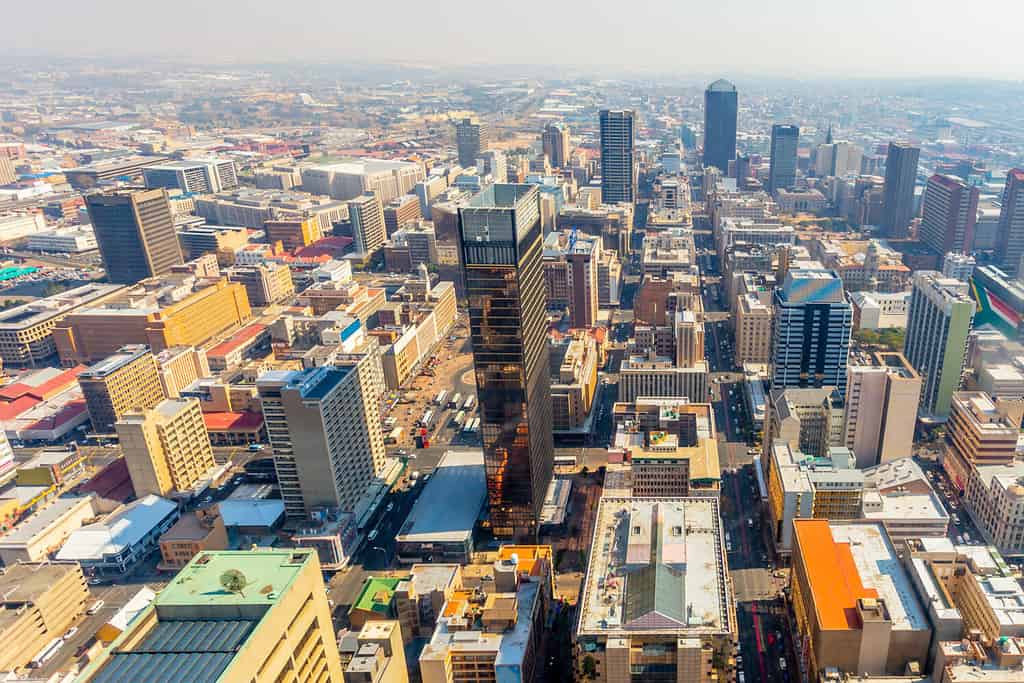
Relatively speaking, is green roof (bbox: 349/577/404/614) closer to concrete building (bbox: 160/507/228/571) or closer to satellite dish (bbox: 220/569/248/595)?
concrete building (bbox: 160/507/228/571)

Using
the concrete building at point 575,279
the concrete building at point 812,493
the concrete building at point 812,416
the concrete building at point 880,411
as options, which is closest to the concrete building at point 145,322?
the concrete building at point 575,279

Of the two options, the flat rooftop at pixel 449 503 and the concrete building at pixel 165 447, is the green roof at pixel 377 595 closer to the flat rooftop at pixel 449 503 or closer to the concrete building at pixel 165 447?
the flat rooftop at pixel 449 503

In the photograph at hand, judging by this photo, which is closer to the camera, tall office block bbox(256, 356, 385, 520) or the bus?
the bus

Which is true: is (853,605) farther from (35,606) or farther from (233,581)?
(35,606)

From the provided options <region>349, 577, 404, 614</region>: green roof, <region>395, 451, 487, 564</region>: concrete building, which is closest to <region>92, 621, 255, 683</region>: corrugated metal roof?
<region>349, 577, 404, 614</region>: green roof

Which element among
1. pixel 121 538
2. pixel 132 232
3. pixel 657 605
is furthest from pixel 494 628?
pixel 132 232

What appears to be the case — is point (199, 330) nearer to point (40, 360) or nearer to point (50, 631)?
point (40, 360)
